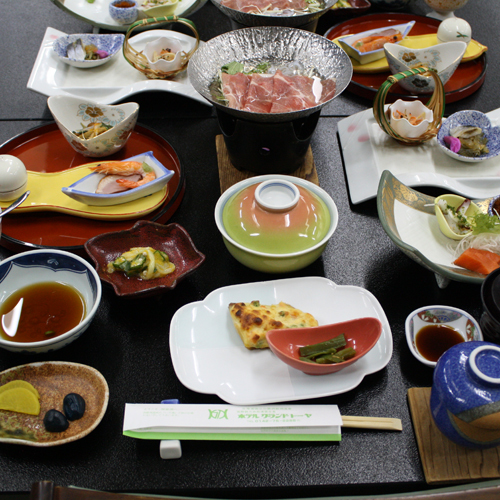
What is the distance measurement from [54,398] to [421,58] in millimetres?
1851

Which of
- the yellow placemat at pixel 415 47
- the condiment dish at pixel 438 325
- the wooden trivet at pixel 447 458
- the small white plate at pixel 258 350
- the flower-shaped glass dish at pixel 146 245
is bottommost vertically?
the wooden trivet at pixel 447 458

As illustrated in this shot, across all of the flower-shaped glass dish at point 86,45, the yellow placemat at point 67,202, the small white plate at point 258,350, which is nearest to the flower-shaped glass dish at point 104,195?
the yellow placemat at point 67,202

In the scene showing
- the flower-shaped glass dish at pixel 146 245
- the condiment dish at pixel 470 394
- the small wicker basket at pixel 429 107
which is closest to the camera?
the condiment dish at pixel 470 394

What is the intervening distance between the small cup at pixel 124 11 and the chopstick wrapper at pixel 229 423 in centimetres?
191

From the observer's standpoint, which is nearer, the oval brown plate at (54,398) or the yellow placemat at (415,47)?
the oval brown plate at (54,398)

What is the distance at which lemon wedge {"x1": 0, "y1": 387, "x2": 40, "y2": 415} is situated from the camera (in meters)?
0.94

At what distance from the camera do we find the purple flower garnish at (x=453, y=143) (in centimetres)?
153

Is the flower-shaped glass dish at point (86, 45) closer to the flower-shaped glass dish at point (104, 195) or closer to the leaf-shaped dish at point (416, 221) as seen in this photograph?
the flower-shaped glass dish at point (104, 195)

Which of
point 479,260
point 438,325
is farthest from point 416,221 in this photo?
point 438,325

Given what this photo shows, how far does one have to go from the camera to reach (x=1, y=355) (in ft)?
3.54

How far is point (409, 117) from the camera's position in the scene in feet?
5.27

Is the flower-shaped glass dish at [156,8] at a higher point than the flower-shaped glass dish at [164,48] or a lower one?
higher

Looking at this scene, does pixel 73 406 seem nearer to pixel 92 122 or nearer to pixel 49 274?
pixel 49 274

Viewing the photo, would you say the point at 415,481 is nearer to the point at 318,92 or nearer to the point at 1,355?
the point at 1,355
